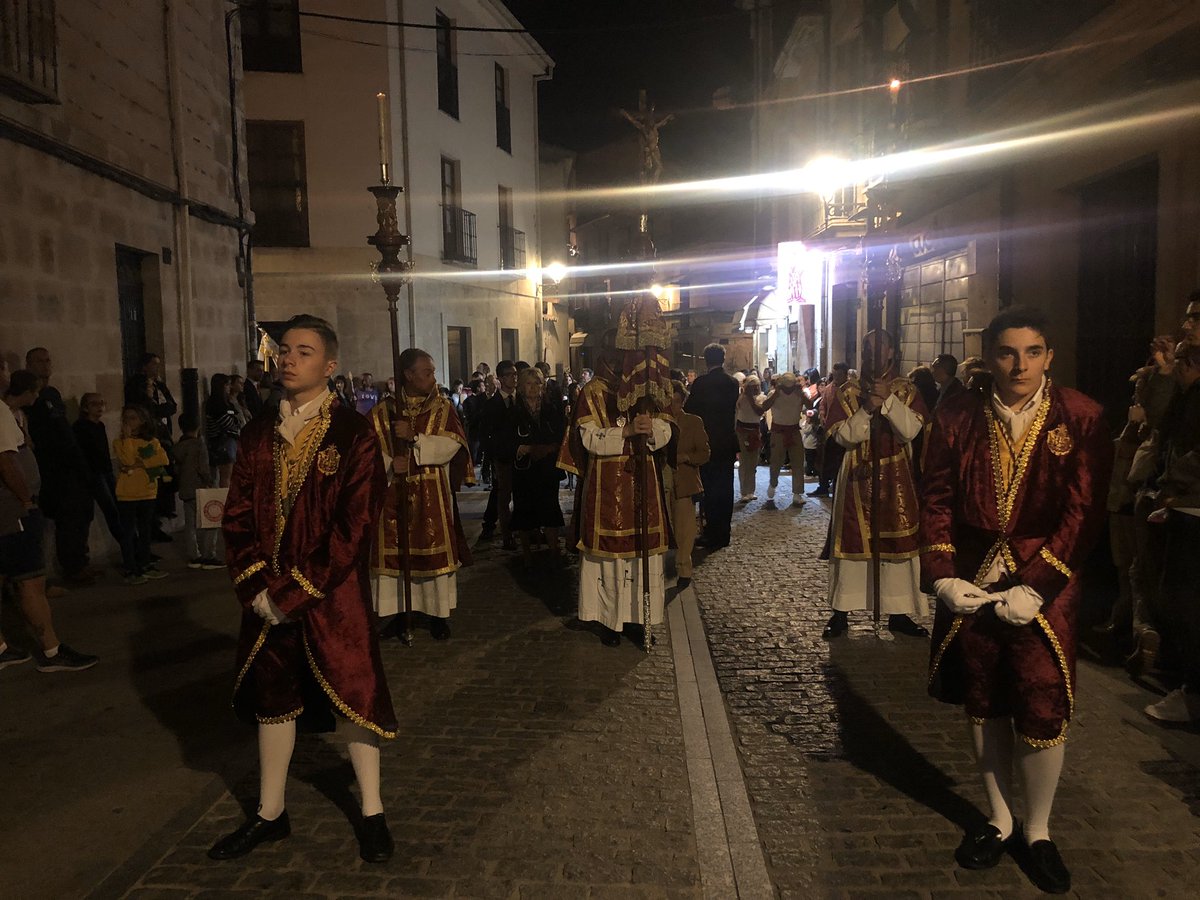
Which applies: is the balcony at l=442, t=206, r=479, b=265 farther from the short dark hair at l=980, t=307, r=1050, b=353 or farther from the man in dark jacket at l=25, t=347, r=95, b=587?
the short dark hair at l=980, t=307, r=1050, b=353

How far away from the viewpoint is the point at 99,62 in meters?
9.05

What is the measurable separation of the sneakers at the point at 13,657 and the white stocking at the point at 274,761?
334 centimetres

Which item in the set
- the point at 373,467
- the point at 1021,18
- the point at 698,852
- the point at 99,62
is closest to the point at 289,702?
the point at 373,467

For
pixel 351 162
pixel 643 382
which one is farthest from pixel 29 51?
pixel 351 162

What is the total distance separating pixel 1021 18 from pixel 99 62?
972 centimetres

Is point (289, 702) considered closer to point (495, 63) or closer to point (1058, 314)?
point (1058, 314)

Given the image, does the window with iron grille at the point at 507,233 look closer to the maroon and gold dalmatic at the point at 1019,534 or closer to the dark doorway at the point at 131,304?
the dark doorway at the point at 131,304

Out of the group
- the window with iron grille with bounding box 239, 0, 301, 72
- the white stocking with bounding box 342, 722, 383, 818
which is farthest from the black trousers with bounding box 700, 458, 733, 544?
the window with iron grille with bounding box 239, 0, 301, 72

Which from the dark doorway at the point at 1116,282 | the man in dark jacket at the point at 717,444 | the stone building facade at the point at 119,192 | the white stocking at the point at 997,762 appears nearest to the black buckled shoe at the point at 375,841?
the white stocking at the point at 997,762

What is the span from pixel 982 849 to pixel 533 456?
606cm

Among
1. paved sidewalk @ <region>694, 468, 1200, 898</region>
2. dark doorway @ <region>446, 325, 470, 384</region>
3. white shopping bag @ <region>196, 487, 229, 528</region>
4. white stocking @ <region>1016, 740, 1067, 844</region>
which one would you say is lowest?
paved sidewalk @ <region>694, 468, 1200, 898</region>

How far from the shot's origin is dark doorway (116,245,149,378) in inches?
387

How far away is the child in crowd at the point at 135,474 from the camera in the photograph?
7895mm

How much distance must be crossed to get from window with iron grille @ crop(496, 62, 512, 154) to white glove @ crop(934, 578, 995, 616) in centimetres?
2412
